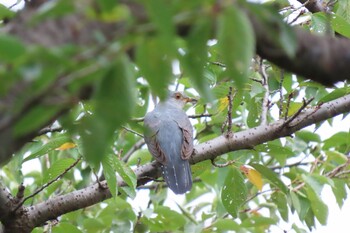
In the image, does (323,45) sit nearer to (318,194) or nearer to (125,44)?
(125,44)

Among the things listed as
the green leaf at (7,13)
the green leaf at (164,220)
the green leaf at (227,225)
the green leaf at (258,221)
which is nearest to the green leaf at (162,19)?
the green leaf at (7,13)

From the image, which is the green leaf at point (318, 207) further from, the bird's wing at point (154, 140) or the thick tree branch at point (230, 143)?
the bird's wing at point (154, 140)

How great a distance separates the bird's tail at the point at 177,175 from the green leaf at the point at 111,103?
13.1ft

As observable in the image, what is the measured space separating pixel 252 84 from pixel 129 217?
1257 mm

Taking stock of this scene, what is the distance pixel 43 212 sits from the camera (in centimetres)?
397

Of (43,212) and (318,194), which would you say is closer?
(43,212)

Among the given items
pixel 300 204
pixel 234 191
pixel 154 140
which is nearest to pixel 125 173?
pixel 234 191

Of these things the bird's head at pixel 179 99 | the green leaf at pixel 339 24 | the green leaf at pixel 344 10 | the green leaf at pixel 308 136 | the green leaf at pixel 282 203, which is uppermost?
the green leaf at pixel 339 24

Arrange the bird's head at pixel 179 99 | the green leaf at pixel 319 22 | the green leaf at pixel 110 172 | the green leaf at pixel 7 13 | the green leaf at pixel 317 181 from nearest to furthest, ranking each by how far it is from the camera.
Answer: the green leaf at pixel 7 13, the green leaf at pixel 110 172, the green leaf at pixel 319 22, the green leaf at pixel 317 181, the bird's head at pixel 179 99

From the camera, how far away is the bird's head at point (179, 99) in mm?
7021

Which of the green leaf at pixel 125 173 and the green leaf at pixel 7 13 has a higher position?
the green leaf at pixel 7 13

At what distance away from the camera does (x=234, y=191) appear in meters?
4.32

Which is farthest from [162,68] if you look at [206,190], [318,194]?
[206,190]

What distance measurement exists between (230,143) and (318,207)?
1055 millimetres
